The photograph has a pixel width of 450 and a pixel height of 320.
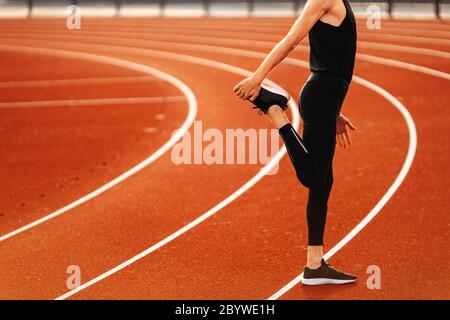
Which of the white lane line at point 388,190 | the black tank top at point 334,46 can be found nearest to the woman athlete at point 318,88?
the black tank top at point 334,46

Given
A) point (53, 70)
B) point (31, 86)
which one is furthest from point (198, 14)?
point (31, 86)

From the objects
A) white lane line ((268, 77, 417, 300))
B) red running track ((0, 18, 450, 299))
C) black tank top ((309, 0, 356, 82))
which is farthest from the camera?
red running track ((0, 18, 450, 299))

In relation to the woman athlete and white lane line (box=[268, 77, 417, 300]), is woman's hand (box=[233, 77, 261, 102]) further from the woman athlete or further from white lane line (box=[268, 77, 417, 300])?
white lane line (box=[268, 77, 417, 300])

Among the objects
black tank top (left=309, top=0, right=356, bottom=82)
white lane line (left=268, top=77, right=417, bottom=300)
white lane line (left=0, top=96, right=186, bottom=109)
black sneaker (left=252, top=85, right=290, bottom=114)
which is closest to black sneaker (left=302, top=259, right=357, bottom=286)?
white lane line (left=268, top=77, right=417, bottom=300)

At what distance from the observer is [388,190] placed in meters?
8.35

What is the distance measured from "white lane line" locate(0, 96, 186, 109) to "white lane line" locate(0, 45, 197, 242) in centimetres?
39

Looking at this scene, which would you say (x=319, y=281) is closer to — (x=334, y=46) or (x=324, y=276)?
(x=324, y=276)

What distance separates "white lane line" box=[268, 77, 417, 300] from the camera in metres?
6.06

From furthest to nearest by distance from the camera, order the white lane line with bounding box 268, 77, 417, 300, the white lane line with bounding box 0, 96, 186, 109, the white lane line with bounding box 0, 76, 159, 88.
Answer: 1. the white lane line with bounding box 0, 76, 159, 88
2. the white lane line with bounding box 0, 96, 186, 109
3. the white lane line with bounding box 268, 77, 417, 300

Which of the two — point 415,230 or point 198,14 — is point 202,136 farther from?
point 198,14

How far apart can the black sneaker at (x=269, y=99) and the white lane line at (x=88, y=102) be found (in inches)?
334

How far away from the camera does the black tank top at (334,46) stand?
5.48 m

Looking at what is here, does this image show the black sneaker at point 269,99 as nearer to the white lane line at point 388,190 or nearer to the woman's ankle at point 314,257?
the woman's ankle at point 314,257

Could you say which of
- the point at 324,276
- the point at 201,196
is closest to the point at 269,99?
the point at 324,276
